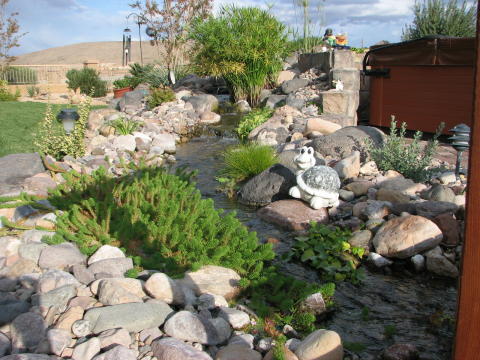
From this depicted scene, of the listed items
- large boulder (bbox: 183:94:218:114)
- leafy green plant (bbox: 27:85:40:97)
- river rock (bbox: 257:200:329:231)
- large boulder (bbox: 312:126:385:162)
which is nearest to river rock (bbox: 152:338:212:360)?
river rock (bbox: 257:200:329:231)

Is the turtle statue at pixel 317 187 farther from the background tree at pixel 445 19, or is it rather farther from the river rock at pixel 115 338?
the background tree at pixel 445 19

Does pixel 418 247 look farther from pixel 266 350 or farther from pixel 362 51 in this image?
pixel 362 51

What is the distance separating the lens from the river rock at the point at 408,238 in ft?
14.7

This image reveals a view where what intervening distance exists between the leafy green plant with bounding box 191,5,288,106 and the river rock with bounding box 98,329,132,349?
40.1 ft

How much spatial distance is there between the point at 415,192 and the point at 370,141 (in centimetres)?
173

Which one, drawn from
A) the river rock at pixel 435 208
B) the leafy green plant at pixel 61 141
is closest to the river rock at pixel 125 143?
the leafy green plant at pixel 61 141

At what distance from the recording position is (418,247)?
14.7 feet

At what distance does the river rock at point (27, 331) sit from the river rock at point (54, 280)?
430 mm

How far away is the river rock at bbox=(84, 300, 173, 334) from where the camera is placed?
2717 millimetres

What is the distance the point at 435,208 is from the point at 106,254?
3.34m

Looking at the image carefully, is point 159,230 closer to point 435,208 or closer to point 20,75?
point 435,208

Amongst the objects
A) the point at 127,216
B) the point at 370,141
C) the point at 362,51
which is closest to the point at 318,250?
the point at 127,216

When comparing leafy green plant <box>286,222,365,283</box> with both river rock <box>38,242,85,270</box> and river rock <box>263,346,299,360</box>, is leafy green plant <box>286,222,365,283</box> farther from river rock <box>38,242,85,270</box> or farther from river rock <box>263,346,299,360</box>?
river rock <box>38,242,85,270</box>

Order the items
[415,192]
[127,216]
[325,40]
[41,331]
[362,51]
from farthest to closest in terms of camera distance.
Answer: [325,40]
[362,51]
[415,192]
[127,216]
[41,331]
